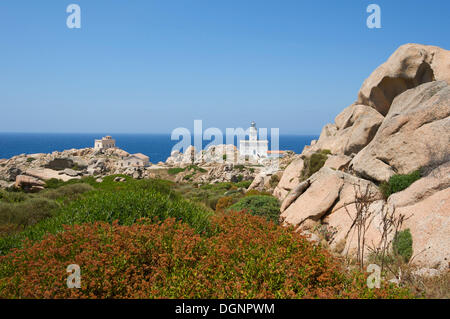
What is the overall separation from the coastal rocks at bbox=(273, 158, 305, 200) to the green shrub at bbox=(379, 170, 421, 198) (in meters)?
6.62

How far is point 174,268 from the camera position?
4.93m

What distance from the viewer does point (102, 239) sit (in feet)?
19.4

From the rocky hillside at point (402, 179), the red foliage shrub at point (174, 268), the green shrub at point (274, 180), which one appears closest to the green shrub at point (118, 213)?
the red foliage shrub at point (174, 268)

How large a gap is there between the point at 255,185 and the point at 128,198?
53.3 ft

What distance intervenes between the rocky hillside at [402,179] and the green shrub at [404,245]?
0.46ft

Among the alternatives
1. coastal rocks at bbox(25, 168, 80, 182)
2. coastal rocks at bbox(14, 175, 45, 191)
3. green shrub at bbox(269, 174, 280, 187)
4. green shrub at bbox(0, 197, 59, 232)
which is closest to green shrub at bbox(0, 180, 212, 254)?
green shrub at bbox(0, 197, 59, 232)

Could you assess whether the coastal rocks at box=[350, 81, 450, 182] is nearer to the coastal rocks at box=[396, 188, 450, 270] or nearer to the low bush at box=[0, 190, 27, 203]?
the coastal rocks at box=[396, 188, 450, 270]

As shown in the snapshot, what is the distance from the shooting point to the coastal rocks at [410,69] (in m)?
16.7

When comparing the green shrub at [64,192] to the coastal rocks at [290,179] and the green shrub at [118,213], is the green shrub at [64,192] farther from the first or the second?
the coastal rocks at [290,179]

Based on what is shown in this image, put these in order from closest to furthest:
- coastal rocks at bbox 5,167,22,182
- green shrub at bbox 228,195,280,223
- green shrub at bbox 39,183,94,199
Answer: green shrub at bbox 228,195,280,223 → green shrub at bbox 39,183,94,199 → coastal rocks at bbox 5,167,22,182

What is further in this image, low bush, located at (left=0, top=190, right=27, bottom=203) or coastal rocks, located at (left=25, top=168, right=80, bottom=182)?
coastal rocks, located at (left=25, top=168, right=80, bottom=182)

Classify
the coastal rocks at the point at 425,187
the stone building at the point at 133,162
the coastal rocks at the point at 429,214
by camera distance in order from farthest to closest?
the stone building at the point at 133,162 → the coastal rocks at the point at 425,187 → the coastal rocks at the point at 429,214

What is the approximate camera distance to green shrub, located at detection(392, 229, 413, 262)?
782 cm

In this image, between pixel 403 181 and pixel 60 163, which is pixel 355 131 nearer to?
pixel 403 181
